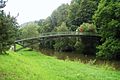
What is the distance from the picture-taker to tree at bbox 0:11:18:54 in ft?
45.9

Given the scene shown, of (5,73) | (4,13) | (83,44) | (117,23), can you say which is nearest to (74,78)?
(5,73)

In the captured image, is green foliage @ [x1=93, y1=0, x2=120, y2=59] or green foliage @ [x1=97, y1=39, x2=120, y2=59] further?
green foliage @ [x1=93, y1=0, x2=120, y2=59]

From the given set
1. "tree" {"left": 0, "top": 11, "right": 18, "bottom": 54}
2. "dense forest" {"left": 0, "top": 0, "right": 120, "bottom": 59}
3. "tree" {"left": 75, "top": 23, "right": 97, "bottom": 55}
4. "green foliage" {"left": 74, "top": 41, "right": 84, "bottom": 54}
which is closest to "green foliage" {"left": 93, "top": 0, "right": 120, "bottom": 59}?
"dense forest" {"left": 0, "top": 0, "right": 120, "bottom": 59}

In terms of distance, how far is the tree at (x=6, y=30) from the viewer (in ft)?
45.9

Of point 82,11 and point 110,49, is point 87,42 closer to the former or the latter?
→ point 82,11

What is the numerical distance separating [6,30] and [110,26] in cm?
2778

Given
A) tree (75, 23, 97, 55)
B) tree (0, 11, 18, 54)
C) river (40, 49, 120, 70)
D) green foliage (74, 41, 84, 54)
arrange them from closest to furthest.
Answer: tree (0, 11, 18, 54) < river (40, 49, 120, 70) < tree (75, 23, 97, 55) < green foliage (74, 41, 84, 54)

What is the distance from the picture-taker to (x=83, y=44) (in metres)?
60.4

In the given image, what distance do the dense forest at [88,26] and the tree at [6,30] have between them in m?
1.87

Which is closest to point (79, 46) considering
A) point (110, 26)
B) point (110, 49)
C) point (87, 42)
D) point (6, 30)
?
point (87, 42)

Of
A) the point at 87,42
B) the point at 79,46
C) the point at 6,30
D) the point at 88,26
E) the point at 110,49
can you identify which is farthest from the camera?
the point at 79,46

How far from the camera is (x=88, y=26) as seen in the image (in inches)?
2313

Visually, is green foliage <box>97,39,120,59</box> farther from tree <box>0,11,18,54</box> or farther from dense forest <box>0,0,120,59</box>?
tree <box>0,11,18,54</box>

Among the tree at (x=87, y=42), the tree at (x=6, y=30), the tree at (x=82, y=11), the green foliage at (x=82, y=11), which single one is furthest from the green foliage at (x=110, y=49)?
the green foliage at (x=82, y=11)
